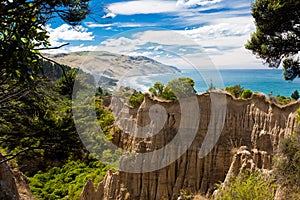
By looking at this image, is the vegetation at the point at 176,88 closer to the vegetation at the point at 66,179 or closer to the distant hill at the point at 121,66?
the distant hill at the point at 121,66

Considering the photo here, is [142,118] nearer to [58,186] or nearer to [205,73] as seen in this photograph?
[205,73]

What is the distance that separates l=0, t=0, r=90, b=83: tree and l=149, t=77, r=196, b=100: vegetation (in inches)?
756

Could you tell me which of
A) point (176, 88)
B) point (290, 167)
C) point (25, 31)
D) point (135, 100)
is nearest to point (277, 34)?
point (290, 167)

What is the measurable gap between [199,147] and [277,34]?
1056cm

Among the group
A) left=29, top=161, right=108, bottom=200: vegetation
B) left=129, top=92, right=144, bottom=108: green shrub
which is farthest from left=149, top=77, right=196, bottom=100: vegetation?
left=29, top=161, right=108, bottom=200: vegetation

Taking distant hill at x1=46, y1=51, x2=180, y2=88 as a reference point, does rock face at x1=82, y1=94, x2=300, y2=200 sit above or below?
below

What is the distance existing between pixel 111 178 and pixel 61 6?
1684 cm

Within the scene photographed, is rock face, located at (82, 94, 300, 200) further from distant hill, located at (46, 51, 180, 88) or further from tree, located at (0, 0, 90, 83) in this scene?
tree, located at (0, 0, 90, 83)

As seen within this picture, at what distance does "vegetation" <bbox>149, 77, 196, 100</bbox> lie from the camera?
2498 centimetres

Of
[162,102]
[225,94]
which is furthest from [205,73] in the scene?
[162,102]

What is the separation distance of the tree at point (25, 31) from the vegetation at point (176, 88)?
19.2 m

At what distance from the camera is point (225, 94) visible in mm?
19906

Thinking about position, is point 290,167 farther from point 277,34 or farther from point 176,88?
point 176,88

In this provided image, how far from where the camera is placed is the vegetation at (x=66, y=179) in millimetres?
24694
